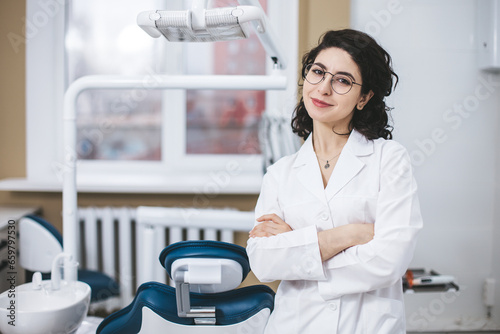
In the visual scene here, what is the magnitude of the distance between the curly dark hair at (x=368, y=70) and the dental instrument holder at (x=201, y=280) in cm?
47

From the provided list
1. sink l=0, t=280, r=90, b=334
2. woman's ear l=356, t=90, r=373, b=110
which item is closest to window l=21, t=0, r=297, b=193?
sink l=0, t=280, r=90, b=334

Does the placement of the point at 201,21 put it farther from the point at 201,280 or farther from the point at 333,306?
the point at 333,306

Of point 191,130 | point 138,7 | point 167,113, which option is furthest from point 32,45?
point 191,130

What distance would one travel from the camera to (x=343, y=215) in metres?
1.07

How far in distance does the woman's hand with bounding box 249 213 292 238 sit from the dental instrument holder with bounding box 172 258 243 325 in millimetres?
92

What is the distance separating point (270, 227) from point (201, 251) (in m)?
0.17

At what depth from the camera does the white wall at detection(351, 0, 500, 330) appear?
241 cm

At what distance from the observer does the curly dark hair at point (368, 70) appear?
107cm

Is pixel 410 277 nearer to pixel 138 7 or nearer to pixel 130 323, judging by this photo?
pixel 130 323

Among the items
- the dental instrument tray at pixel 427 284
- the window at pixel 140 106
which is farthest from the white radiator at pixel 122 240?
the dental instrument tray at pixel 427 284

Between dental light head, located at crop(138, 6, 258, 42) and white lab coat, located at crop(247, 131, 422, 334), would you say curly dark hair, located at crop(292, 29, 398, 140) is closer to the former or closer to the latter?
white lab coat, located at crop(247, 131, 422, 334)

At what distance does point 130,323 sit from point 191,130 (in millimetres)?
1734

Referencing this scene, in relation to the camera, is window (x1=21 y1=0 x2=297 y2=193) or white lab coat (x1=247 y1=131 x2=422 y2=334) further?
window (x1=21 y1=0 x2=297 y2=193)

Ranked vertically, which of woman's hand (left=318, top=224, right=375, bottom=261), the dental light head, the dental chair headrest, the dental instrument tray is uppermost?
the dental light head
